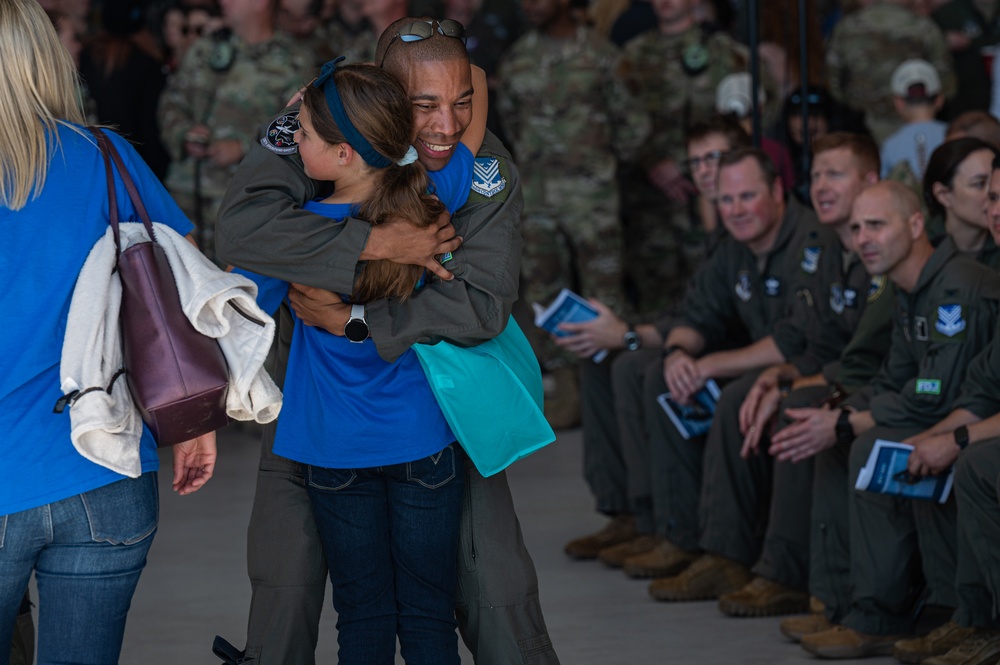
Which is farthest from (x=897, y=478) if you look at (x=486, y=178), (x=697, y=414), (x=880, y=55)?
(x=880, y=55)

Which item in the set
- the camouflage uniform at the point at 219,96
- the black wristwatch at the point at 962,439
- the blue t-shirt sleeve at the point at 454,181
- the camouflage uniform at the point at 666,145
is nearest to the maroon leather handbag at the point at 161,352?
the blue t-shirt sleeve at the point at 454,181

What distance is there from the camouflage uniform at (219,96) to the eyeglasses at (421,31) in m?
4.36

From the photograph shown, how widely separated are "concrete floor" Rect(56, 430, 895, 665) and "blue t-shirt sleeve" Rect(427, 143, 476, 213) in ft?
5.39

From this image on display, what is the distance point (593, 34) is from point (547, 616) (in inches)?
147

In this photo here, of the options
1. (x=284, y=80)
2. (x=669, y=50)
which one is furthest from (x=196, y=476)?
(x=669, y=50)

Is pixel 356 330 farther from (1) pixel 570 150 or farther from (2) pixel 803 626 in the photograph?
(1) pixel 570 150

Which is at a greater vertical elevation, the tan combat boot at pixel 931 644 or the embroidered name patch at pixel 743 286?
the embroidered name patch at pixel 743 286

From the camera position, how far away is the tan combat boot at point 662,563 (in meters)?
4.66

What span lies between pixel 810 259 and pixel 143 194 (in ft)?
9.09

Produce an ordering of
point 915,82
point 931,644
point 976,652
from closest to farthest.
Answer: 1. point 976,652
2. point 931,644
3. point 915,82

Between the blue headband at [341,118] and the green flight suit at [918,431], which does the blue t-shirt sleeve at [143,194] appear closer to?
the blue headband at [341,118]

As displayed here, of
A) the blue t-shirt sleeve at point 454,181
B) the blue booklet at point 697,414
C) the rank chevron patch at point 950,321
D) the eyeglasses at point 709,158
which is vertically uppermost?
the blue t-shirt sleeve at point 454,181

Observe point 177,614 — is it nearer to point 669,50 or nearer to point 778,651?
point 778,651

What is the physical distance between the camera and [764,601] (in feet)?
13.7
